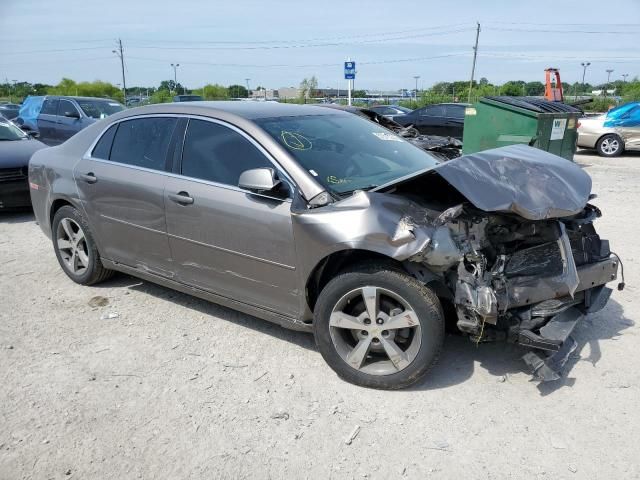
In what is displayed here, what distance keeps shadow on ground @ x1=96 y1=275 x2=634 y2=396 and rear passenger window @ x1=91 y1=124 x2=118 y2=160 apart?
1376mm

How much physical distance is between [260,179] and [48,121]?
13349mm

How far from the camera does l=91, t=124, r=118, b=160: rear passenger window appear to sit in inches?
182

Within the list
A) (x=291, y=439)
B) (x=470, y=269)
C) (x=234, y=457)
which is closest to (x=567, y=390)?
(x=470, y=269)

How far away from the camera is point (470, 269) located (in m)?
3.12

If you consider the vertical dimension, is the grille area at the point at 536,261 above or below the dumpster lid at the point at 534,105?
below

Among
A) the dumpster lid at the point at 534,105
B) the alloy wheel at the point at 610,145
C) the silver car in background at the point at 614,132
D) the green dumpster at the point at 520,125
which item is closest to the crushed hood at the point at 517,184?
the green dumpster at the point at 520,125

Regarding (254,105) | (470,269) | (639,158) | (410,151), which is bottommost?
(639,158)

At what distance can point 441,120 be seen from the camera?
16203mm

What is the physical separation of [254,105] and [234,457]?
2722mm

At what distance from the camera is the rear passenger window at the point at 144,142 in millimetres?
4180

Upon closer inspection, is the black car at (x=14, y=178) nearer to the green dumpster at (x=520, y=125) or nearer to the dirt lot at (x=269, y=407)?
the dirt lot at (x=269, y=407)

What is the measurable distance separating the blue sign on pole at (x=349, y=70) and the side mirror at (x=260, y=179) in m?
16.0

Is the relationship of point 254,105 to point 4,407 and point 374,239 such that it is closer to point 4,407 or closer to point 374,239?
point 374,239

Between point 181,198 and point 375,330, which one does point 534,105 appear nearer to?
point 181,198
